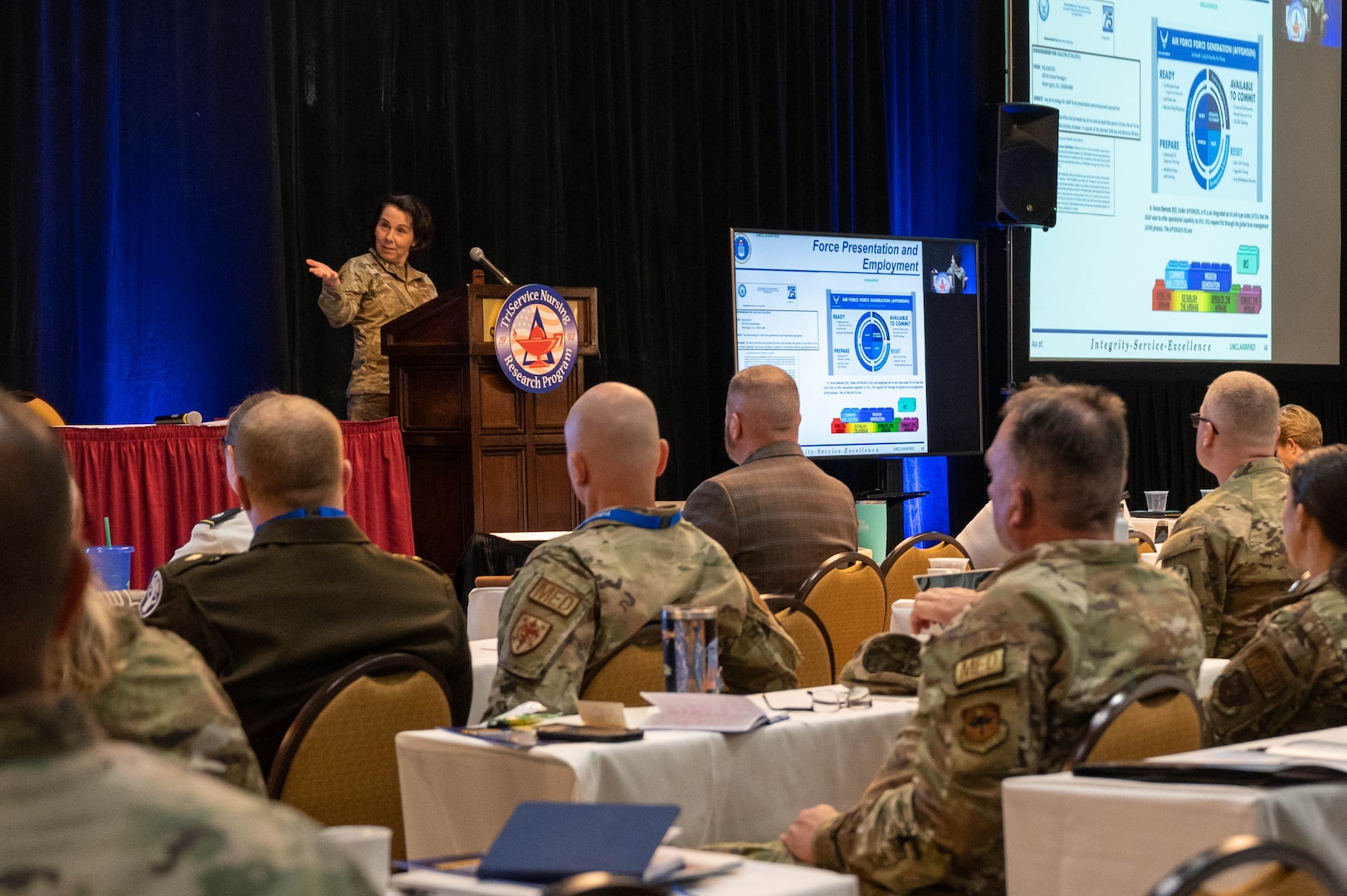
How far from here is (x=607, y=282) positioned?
826cm

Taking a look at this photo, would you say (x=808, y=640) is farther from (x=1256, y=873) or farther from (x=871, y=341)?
(x=871, y=341)

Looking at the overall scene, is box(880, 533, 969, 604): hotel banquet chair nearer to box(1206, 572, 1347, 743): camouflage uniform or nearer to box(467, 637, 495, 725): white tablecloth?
box(467, 637, 495, 725): white tablecloth

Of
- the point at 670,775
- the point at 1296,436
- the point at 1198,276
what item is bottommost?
the point at 670,775

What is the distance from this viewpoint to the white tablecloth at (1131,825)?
1373 mm

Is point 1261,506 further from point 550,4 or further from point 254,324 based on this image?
point 550,4

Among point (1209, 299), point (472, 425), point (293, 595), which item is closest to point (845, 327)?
point (1209, 299)

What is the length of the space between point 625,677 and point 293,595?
0.56m

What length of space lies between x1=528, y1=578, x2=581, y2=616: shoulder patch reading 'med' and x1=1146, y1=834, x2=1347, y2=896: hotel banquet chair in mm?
1404

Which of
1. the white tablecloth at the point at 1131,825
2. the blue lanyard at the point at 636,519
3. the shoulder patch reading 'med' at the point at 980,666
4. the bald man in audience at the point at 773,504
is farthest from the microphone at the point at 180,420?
the white tablecloth at the point at 1131,825

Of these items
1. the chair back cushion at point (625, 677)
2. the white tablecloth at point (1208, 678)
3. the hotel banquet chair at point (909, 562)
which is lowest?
the hotel banquet chair at point (909, 562)

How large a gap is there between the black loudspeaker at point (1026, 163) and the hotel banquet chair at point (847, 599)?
5.00 m

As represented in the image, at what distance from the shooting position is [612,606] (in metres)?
2.50

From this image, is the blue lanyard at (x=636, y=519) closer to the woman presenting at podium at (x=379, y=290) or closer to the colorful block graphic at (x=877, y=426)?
the woman presenting at podium at (x=379, y=290)

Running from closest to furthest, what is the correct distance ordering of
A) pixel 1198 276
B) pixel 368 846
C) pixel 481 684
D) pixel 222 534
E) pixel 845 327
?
pixel 368 846 → pixel 481 684 → pixel 222 534 → pixel 845 327 → pixel 1198 276
